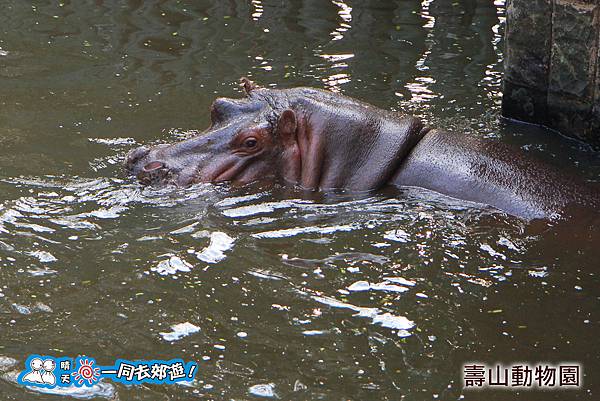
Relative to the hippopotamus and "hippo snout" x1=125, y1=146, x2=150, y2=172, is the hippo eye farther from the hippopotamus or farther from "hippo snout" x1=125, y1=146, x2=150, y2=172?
"hippo snout" x1=125, y1=146, x2=150, y2=172

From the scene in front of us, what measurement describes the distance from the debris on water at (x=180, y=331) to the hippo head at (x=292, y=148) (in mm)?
1855

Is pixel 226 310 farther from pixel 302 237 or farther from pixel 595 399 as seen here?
pixel 595 399

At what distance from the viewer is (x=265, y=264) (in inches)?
198

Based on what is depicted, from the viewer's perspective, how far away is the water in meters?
4.12

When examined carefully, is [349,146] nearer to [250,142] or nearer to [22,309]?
[250,142]

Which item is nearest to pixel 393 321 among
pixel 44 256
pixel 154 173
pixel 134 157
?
pixel 44 256

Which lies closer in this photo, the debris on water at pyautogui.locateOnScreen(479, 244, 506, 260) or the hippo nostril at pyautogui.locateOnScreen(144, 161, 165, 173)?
the debris on water at pyautogui.locateOnScreen(479, 244, 506, 260)

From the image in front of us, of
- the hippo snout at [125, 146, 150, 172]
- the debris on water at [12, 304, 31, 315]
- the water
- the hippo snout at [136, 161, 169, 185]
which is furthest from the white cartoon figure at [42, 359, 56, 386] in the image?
the hippo snout at [125, 146, 150, 172]

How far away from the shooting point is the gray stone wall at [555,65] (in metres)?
6.55

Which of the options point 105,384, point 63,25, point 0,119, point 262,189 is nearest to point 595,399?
point 105,384

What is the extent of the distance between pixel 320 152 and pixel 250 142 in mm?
434

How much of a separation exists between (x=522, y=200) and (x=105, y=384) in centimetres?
275

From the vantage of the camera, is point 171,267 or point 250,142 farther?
point 250,142

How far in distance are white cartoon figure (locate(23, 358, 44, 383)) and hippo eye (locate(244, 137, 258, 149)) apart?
2458 millimetres
